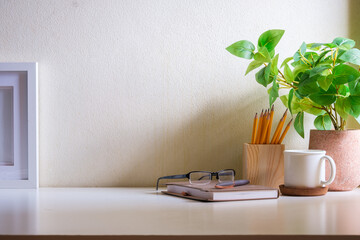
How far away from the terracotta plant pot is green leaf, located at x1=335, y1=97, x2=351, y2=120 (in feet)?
0.22

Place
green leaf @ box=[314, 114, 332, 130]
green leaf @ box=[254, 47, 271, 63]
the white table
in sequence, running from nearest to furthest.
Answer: the white table
green leaf @ box=[254, 47, 271, 63]
green leaf @ box=[314, 114, 332, 130]

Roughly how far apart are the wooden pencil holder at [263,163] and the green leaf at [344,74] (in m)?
0.22

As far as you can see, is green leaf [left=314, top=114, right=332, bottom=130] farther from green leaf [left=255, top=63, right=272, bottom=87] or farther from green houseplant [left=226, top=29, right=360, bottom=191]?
green leaf [left=255, top=63, right=272, bottom=87]

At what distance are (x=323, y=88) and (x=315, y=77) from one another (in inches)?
1.2

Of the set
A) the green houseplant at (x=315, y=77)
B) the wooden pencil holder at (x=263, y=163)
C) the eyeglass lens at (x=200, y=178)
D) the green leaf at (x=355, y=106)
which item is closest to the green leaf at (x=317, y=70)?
the green houseplant at (x=315, y=77)

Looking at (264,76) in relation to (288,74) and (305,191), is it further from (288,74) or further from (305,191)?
(305,191)

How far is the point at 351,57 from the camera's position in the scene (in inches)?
40.9

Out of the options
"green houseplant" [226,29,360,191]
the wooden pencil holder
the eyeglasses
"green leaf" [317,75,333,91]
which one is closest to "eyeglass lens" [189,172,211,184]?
the eyeglasses

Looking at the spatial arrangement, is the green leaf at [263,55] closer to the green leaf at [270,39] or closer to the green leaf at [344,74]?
the green leaf at [270,39]

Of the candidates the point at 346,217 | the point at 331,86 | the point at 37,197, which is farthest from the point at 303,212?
the point at 37,197

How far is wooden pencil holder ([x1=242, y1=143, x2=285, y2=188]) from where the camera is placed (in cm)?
113

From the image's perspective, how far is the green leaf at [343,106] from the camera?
1.07 metres

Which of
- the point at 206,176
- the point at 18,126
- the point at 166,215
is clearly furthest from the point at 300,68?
the point at 18,126

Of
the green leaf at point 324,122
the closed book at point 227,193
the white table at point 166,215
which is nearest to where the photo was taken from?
the white table at point 166,215
